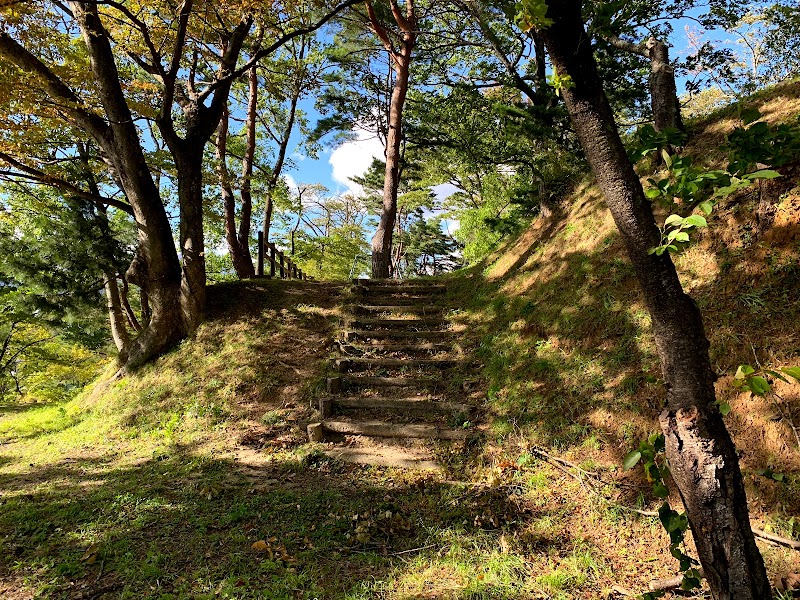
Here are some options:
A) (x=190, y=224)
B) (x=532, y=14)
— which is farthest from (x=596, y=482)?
(x=190, y=224)

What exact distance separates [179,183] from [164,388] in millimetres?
3781

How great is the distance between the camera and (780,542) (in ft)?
8.46

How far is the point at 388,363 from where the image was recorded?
6.71 meters

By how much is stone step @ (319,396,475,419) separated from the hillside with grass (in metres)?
0.43

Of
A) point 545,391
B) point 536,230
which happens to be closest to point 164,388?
point 545,391

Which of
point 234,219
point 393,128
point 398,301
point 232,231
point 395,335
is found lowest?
point 395,335

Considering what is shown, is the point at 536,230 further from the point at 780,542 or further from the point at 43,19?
the point at 43,19

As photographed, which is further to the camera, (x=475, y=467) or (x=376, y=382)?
(x=376, y=382)

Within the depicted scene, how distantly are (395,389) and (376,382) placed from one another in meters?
0.32

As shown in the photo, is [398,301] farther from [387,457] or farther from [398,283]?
[387,457]

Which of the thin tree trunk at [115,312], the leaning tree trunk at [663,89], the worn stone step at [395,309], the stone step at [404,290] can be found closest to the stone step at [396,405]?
the worn stone step at [395,309]

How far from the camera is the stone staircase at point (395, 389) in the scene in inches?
202

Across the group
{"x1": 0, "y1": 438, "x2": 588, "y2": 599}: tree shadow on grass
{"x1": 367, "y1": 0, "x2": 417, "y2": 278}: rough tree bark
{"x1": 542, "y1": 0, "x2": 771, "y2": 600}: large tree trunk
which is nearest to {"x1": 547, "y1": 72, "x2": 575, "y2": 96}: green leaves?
{"x1": 542, "y1": 0, "x2": 771, "y2": 600}: large tree trunk

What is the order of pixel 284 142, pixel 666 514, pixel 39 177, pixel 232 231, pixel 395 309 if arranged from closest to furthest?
pixel 666 514 → pixel 39 177 → pixel 395 309 → pixel 232 231 → pixel 284 142
